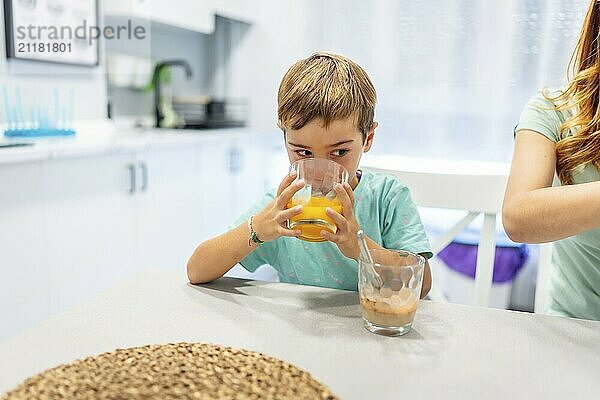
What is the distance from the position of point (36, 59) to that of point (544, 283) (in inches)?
77.9

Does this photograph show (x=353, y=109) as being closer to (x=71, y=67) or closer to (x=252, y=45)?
(x=71, y=67)

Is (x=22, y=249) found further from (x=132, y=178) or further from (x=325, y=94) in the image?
(x=325, y=94)

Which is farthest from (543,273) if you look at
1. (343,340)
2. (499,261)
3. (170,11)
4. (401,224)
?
(170,11)

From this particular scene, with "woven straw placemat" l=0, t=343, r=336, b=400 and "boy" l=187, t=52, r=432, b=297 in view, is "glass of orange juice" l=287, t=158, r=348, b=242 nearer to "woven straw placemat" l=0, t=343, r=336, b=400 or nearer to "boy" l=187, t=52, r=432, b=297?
"boy" l=187, t=52, r=432, b=297

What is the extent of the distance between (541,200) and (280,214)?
430 mm

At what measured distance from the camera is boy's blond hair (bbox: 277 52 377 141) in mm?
1033

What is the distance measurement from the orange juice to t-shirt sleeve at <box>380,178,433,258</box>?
24 centimetres

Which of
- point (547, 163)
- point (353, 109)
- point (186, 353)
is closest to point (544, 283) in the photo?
point (547, 163)

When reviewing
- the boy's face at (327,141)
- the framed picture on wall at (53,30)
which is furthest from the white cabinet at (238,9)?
the boy's face at (327,141)

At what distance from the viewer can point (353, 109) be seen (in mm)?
1063

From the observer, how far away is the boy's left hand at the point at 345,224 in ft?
3.06

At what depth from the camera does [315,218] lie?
942 millimetres

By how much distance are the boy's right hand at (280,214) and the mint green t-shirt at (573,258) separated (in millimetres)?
528

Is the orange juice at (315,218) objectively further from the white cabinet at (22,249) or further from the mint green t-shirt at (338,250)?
the white cabinet at (22,249)
